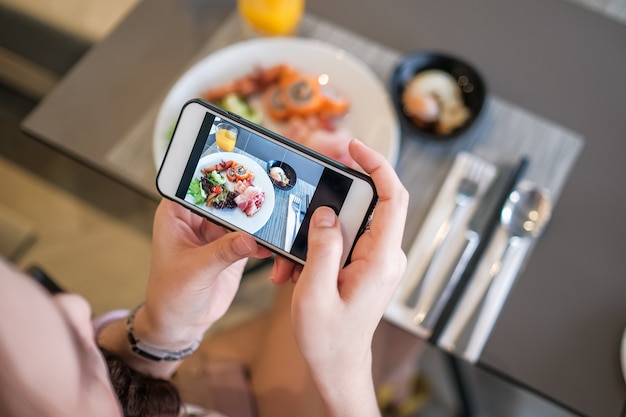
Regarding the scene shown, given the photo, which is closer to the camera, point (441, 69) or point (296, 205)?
point (296, 205)

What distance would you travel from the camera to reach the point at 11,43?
153cm

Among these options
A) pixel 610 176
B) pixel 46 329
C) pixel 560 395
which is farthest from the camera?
pixel 610 176

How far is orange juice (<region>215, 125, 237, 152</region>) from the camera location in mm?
653

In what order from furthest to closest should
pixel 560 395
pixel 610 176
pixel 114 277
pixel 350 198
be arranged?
pixel 114 277
pixel 610 176
pixel 560 395
pixel 350 198

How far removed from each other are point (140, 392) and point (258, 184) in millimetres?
304

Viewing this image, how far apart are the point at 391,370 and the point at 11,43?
1.27m

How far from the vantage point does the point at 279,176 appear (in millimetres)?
650

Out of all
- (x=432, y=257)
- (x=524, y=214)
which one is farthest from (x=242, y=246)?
(x=524, y=214)

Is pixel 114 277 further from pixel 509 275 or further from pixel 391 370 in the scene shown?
pixel 509 275

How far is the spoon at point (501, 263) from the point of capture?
0.85 metres

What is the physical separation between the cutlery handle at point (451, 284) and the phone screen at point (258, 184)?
0.98ft

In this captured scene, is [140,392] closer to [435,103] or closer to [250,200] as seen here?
[250,200]

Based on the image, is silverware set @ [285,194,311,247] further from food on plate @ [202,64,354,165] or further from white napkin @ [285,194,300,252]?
food on plate @ [202,64,354,165]

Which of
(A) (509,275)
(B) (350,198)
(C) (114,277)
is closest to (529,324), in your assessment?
(A) (509,275)
